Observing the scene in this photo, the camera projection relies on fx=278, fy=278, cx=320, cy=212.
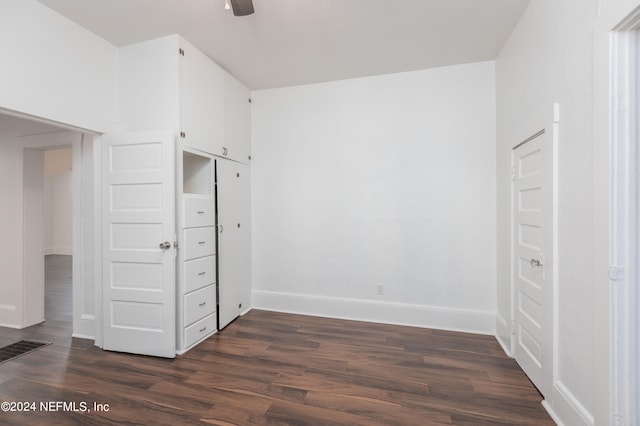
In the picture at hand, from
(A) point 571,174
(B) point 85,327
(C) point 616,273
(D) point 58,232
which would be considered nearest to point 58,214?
(D) point 58,232

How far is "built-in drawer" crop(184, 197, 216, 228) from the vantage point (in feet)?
8.96

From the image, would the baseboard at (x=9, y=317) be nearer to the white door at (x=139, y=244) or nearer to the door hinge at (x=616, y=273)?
the white door at (x=139, y=244)

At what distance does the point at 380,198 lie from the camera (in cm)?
342

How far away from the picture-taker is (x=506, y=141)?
2.72m

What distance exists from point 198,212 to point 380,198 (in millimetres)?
2085

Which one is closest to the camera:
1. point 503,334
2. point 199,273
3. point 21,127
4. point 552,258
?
point 552,258

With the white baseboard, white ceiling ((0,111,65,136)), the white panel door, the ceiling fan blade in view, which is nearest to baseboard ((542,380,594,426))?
the ceiling fan blade

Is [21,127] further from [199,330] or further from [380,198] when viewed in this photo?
[380,198]

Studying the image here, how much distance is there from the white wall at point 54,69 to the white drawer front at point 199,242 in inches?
51.8

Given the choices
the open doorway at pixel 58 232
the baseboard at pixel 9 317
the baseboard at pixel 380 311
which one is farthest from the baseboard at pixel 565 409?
the open doorway at pixel 58 232

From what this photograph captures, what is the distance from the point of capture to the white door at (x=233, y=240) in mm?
3213

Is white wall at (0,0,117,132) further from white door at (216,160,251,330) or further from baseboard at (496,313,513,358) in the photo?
baseboard at (496,313,513,358)

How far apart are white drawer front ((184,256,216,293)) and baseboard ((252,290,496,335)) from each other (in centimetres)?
96

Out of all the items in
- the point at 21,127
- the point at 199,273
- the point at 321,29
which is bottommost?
the point at 199,273
